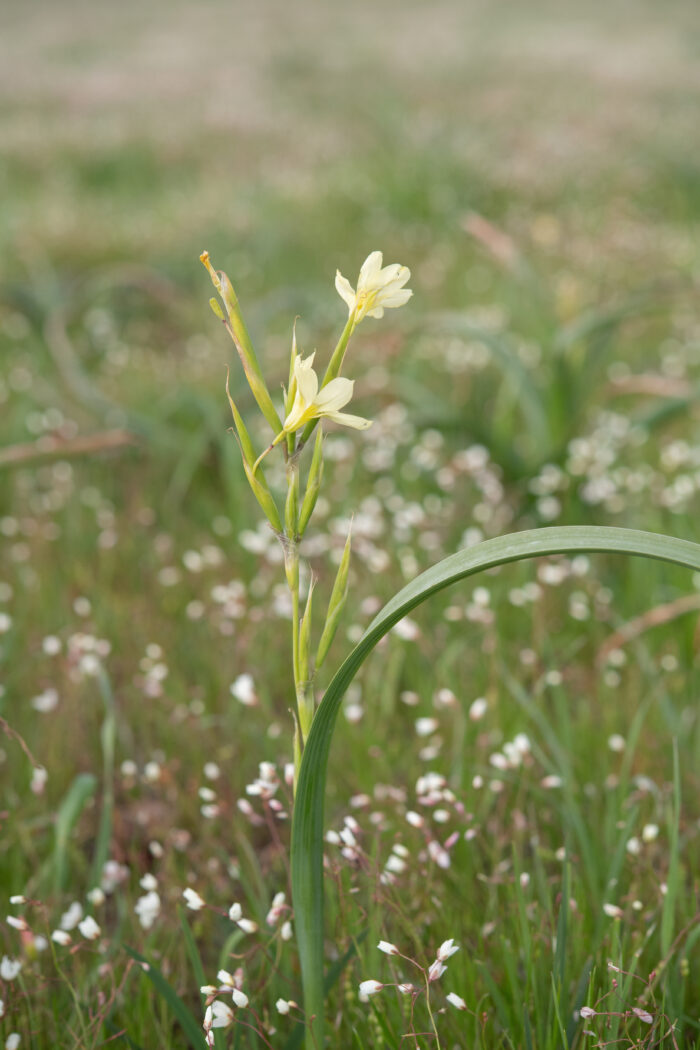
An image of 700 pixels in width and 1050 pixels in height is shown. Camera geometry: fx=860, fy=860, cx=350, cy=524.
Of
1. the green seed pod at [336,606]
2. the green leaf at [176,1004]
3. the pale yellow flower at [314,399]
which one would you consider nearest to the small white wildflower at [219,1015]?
the green leaf at [176,1004]

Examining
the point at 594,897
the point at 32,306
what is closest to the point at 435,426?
the point at 594,897

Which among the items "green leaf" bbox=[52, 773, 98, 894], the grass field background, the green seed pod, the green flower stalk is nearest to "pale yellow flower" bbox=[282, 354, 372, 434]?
the green flower stalk

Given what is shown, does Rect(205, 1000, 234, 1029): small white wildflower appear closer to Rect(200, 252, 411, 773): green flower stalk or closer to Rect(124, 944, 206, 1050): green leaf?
Rect(124, 944, 206, 1050): green leaf

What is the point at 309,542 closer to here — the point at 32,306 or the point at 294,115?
the point at 32,306

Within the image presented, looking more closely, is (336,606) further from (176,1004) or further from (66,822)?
(66,822)

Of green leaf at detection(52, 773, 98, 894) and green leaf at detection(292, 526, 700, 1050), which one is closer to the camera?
green leaf at detection(292, 526, 700, 1050)

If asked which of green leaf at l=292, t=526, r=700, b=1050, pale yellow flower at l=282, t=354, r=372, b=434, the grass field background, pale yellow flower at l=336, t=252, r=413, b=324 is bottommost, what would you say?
the grass field background

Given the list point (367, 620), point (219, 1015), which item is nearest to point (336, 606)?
point (219, 1015)

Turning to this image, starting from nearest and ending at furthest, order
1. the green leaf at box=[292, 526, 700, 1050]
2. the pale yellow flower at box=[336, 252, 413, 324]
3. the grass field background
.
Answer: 1. the green leaf at box=[292, 526, 700, 1050]
2. the pale yellow flower at box=[336, 252, 413, 324]
3. the grass field background
